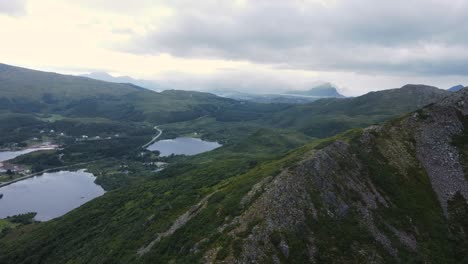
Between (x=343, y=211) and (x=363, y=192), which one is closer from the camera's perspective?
(x=343, y=211)

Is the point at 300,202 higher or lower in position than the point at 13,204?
higher

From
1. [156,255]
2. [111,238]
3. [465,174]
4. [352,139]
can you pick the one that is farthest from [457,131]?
[111,238]

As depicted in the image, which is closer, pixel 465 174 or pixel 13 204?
pixel 465 174

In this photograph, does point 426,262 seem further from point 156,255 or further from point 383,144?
point 156,255

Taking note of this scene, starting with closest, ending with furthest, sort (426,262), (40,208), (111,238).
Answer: (426,262), (111,238), (40,208)

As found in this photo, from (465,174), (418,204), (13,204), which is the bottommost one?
(13,204)

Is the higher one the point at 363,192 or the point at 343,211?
the point at 363,192

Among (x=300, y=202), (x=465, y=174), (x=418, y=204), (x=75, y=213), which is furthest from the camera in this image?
(x=75, y=213)
